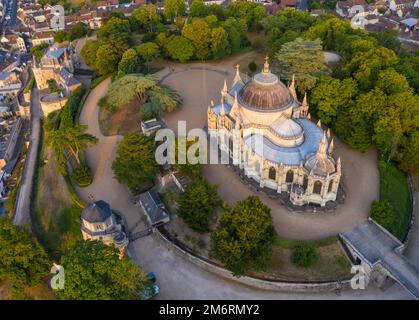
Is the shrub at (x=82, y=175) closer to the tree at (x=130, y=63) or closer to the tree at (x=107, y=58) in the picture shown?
the tree at (x=130, y=63)

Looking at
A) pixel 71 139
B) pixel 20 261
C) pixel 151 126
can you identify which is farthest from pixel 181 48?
pixel 20 261

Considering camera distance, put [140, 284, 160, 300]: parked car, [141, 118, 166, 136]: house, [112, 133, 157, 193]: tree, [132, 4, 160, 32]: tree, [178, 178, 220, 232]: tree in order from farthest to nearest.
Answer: [132, 4, 160, 32]: tree, [141, 118, 166, 136]: house, [112, 133, 157, 193]: tree, [178, 178, 220, 232]: tree, [140, 284, 160, 300]: parked car

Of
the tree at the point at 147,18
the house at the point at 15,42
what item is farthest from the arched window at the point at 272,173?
the house at the point at 15,42

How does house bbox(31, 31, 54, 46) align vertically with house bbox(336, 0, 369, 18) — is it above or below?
below

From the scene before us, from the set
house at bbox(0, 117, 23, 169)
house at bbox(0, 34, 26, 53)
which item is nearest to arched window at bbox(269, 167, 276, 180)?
house at bbox(0, 117, 23, 169)

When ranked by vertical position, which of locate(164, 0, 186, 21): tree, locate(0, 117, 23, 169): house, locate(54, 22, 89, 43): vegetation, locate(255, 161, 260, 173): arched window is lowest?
locate(0, 117, 23, 169): house

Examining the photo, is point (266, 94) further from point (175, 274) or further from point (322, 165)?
point (175, 274)

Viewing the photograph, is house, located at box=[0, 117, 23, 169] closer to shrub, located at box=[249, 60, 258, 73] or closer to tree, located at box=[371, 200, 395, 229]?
shrub, located at box=[249, 60, 258, 73]
